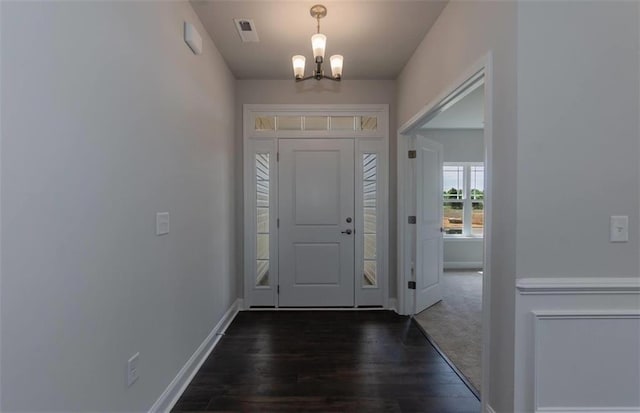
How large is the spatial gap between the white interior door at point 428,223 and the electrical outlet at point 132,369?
2.81m

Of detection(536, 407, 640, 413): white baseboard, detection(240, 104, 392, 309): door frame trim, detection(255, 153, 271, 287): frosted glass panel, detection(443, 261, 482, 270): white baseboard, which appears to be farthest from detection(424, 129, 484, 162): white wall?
detection(536, 407, 640, 413): white baseboard

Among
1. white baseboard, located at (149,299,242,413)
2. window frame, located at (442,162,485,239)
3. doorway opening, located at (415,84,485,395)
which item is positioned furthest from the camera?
window frame, located at (442,162,485,239)

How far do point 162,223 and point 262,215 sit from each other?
1.87 m

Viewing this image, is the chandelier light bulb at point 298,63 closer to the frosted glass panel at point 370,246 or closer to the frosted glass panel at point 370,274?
the frosted glass panel at point 370,246

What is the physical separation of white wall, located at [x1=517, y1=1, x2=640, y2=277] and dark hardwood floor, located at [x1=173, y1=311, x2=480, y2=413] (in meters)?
1.20

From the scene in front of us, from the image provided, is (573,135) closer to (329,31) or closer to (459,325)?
(329,31)

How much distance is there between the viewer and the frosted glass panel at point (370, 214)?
3.67 meters

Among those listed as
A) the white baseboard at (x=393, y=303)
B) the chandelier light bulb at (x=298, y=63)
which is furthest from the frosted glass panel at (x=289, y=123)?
the white baseboard at (x=393, y=303)

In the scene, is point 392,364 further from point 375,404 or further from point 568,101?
point 568,101

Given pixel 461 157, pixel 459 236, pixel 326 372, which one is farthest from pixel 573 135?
pixel 459 236

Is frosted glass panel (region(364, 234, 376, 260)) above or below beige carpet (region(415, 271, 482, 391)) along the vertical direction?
above

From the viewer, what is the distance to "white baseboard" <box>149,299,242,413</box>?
1.84 m

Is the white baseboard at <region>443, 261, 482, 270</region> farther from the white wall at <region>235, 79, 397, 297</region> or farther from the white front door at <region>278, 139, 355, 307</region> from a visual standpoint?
the white front door at <region>278, 139, 355, 307</region>

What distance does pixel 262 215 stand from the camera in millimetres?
3691
